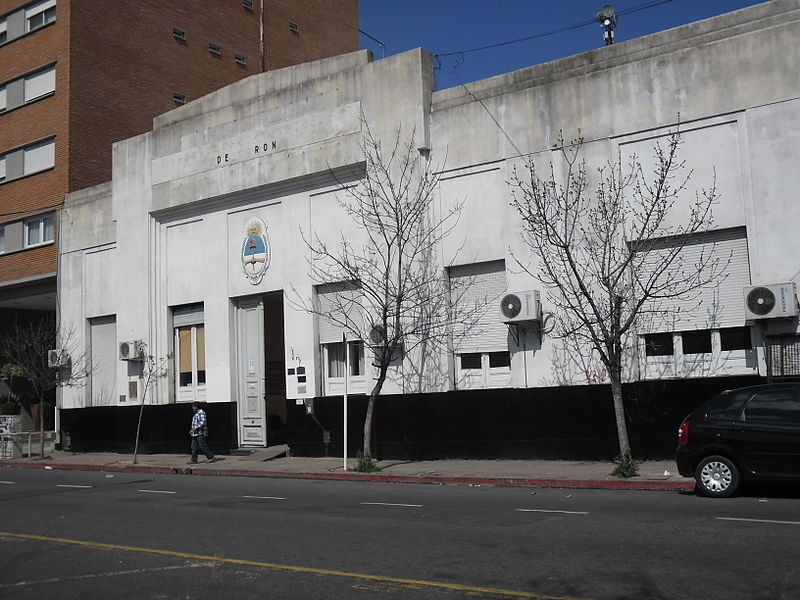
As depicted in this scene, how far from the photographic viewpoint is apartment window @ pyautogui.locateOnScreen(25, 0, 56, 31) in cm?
3238

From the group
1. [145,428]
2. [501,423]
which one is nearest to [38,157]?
[145,428]

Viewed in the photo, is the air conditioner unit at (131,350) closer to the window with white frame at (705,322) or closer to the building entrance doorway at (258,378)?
the building entrance doorway at (258,378)

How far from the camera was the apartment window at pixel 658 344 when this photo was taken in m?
17.7

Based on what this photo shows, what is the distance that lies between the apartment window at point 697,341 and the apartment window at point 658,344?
28cm

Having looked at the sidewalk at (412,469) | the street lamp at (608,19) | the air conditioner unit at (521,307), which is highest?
the street lamp at (608,19)

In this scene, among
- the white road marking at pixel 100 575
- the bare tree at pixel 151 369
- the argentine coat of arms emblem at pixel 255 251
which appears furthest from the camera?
the bare tree at pixel 151 369

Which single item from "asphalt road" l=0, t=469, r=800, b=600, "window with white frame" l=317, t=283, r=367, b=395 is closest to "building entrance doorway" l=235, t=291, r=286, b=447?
"window with white frame" l=317, t=283, r=367, b=395

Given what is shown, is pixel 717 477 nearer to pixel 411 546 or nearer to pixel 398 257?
pixel 411 546

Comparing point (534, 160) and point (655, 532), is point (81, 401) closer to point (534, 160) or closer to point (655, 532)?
point (534, 160)

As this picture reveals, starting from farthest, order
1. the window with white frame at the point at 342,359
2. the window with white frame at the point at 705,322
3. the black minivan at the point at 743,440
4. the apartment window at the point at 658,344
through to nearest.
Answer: the window with white frame at the point at 342,359, the apartment window at the point at 658,344, the window with white frame at the point at 705,322, the black minivan at the point at 743,440

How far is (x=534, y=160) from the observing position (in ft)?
64.1

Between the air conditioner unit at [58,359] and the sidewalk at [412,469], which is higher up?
the air conditioner unit at [58,359]

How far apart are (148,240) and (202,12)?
14627 mm

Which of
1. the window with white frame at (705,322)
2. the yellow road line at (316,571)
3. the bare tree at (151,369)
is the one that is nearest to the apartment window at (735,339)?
the window with white frame at (705,322)
